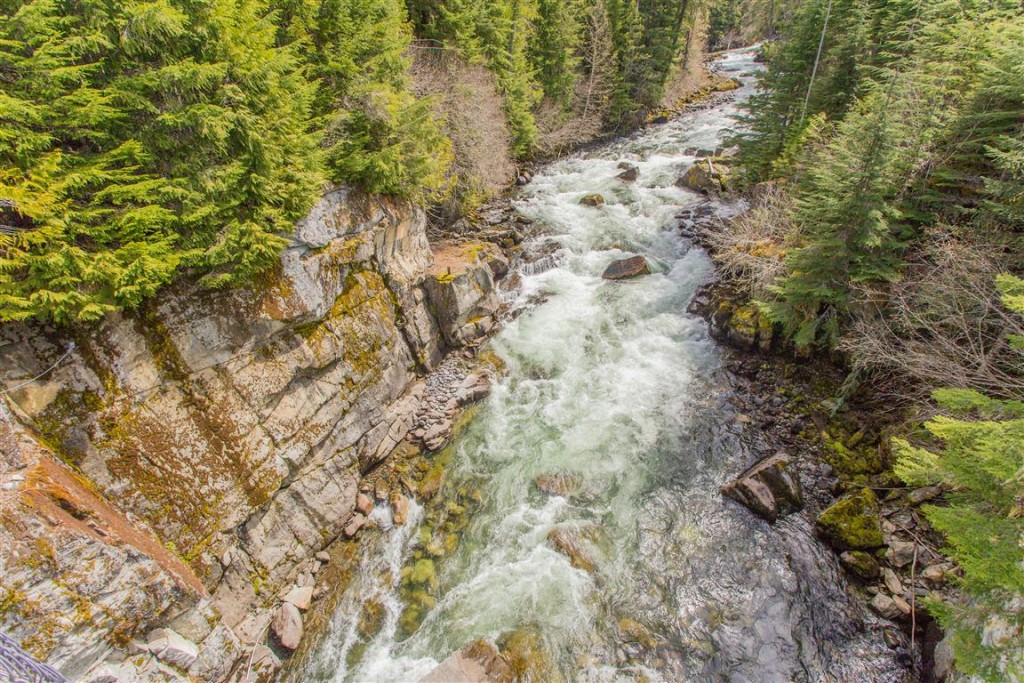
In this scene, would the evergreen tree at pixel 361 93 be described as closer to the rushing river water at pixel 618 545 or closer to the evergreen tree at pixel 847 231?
the rushing river water at pixel 618 545

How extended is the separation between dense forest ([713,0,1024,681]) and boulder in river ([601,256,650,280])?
389cm

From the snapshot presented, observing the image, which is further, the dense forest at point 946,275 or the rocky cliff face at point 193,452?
the rocky cliff face at point 193,452

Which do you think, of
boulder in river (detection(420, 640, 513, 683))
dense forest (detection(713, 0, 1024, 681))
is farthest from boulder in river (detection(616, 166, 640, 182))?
boulder in river (detection(420, 640, 513, 683))

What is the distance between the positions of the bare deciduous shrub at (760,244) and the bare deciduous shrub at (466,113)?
11.4 m

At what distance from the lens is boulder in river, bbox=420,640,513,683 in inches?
309

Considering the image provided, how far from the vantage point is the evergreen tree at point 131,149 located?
6348mm

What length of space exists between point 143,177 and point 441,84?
14.4 m

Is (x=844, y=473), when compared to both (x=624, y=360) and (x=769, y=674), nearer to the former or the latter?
(x=769, y=674)

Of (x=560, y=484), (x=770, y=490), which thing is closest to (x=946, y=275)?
(x=770, y=490)

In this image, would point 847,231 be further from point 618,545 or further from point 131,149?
point 131,149

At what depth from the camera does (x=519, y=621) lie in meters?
8.80

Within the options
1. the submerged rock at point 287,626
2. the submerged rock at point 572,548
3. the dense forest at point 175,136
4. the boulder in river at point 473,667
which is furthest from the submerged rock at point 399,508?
the dense forest at point 175,136

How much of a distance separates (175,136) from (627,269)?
15.3 m

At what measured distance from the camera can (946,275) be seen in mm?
9000
